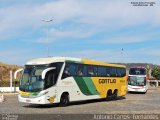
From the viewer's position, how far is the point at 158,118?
18188 millimetres

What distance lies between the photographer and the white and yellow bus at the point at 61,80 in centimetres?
2384

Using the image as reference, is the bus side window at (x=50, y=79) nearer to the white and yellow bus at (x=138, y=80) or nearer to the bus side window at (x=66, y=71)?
the bus side window at (x=66, y=71)

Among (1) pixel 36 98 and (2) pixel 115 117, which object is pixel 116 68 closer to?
(1) pixel 36 98

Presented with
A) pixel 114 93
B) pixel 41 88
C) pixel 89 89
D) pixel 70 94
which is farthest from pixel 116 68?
pixel 41 88

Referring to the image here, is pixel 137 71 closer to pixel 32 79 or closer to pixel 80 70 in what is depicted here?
pixel 80 70

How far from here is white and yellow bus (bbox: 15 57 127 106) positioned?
23844 mm

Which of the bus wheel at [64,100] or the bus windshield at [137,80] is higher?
the bus windshield at [137,80]

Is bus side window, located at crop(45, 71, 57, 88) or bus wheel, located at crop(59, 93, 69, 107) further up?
bus side window, located at crop(45, 71, 57, 88)

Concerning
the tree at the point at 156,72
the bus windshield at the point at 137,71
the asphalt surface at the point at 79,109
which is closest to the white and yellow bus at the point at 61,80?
the asphalt surface at the point at 79,109

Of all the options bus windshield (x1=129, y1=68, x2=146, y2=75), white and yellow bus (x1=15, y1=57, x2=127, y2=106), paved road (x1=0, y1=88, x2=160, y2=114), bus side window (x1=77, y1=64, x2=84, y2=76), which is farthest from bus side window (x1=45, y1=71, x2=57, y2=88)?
bus windshield (x1=129, y1=68, x2=146, y2=75)

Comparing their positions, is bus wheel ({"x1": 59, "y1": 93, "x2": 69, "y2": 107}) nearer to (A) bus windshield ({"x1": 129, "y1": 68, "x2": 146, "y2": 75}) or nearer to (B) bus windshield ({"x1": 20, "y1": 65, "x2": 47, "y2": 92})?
(B) bus windshield ({"x1": 20, "y1": 65, "x2": 47, "y2": 92})

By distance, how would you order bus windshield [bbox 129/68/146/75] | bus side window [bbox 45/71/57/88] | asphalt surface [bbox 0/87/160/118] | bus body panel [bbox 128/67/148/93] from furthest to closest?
bus windshield [bbox 129/68/146/75]
bus body panel [bbox 128/67/148/93]
bus side window [bbox 45/71/57/88]
asphalt surface [bbox 0/87/160/118]

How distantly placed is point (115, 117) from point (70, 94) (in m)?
8.02

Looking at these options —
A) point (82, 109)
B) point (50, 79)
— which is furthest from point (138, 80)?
point (82, 109)
